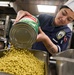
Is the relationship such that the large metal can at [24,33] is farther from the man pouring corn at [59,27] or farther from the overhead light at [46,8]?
the overhead light at [46,8]

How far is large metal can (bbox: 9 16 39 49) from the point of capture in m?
1.27

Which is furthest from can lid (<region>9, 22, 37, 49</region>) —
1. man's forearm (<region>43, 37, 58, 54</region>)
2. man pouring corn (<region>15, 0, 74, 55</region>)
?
man pouring corn (<region>15, 0, 74, 55</region>)

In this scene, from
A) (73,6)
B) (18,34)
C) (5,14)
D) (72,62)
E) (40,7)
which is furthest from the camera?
(5,14)

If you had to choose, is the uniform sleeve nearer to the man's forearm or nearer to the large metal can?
the man's forearm

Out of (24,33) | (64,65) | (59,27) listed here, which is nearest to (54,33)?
(59,27)

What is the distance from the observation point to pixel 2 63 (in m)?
1.15

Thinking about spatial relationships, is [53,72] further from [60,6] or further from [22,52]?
[60,6]

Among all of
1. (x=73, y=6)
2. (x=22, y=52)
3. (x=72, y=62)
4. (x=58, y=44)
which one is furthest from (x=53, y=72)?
(x=73, y=6)

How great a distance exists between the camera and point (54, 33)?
2.15 meters

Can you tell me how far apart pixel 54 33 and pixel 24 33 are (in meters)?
0.90

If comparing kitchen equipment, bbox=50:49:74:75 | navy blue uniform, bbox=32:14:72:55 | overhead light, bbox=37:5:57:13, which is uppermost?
overhead light, bbox=37:5:57:13

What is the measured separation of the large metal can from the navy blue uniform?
0.73 meters

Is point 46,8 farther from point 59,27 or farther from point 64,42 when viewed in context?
point 64,42

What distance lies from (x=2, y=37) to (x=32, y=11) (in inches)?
57.7
